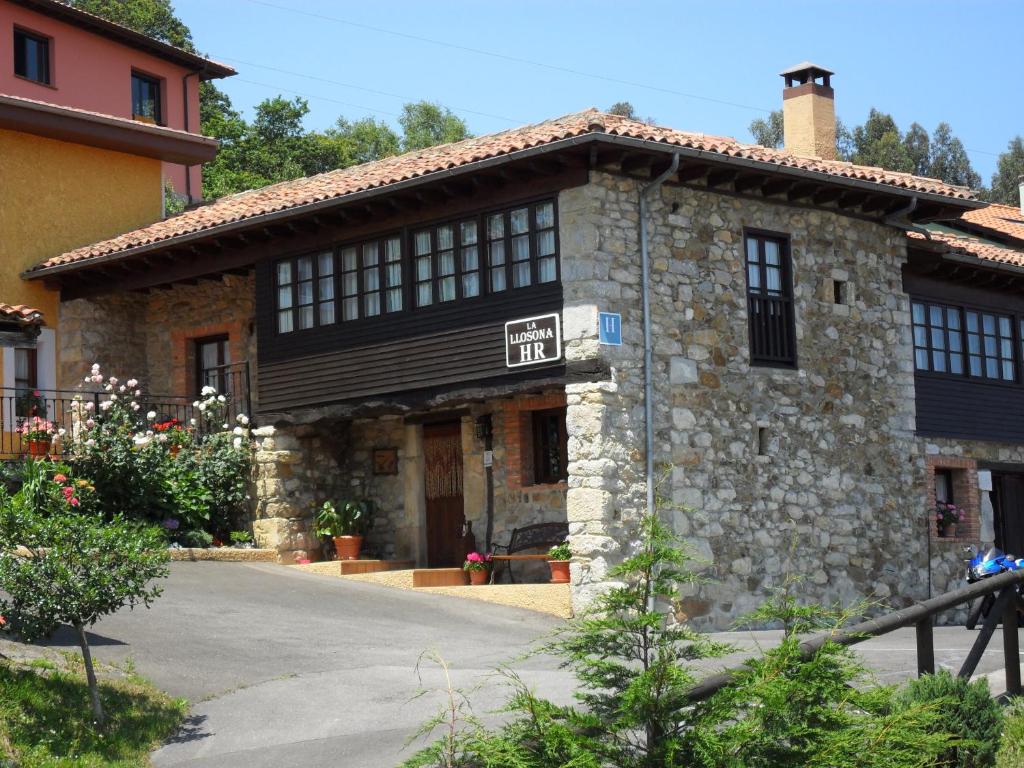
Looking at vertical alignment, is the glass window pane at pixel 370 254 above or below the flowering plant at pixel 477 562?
above

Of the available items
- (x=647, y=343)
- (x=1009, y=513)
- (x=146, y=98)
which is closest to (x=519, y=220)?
(x=647, y=343)

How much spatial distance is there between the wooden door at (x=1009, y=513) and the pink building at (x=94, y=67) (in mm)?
17924

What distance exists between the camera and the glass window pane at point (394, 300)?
58.4 ft

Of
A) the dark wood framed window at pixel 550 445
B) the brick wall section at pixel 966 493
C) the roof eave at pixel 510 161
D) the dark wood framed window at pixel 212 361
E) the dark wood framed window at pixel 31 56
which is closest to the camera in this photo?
the roof eave at pixel 510 161

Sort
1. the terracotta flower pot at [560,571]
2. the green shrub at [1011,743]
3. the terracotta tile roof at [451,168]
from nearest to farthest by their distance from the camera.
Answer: the green shrub at [1011,743]
the terracotta tile roof at [451,168]
the terracotta flower pot at [560,571]

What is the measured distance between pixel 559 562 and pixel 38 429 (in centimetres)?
740

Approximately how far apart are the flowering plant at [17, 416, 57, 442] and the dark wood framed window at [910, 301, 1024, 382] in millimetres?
11889

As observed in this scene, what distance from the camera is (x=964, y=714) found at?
24.7 feet

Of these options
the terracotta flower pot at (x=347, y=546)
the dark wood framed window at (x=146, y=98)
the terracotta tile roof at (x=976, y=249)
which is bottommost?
the terracotta flower pot at (x=347, y=546)

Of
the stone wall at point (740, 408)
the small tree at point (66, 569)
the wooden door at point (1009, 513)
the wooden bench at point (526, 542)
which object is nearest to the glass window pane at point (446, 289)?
the stone wall at point (740, 408)

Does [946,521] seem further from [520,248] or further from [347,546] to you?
[347,546]

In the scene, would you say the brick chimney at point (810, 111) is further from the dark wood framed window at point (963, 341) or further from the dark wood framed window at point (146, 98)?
the dark wood framed window at point (146, 98)

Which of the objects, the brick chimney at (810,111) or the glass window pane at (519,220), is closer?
the glass window pane at (519,220)

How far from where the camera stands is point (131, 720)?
970cm
